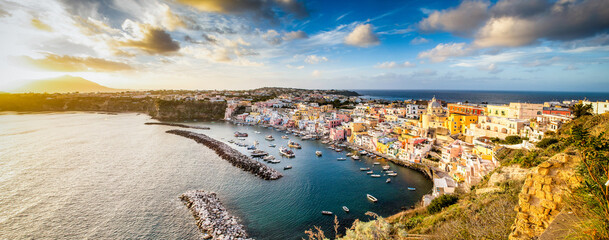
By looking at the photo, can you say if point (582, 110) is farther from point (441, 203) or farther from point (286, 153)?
point (286, 153)

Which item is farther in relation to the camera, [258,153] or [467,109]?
[467,109]

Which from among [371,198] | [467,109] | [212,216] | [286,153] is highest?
[467,109]

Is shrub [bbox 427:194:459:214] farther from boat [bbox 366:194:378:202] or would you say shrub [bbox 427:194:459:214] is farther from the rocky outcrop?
the rocky outcrop

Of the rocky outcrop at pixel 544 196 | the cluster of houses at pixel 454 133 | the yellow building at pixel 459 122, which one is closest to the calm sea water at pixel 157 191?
the cluster of houses at pixel 454 133

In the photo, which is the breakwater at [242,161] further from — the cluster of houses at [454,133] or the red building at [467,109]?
the red building at [467,109]

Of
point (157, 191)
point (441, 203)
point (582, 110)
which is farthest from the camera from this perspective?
point (582, 110)

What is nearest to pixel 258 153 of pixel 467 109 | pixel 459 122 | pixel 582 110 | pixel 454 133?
pixel 454 133
